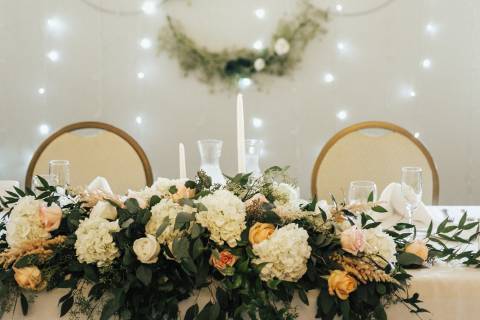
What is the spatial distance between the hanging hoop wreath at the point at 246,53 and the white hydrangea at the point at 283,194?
6.10ft

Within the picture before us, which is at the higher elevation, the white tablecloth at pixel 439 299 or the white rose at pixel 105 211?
the white rose at pixel 105 211

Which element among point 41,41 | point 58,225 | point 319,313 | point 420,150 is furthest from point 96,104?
point 319,313

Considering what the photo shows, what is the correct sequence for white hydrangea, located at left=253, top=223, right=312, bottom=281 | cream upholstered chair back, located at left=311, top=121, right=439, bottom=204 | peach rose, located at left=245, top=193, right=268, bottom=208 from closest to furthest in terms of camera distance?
1. white hydrangea, located at left=253, top=223, right=312, bottom=281
2. peach rose, located at left=245, top=193, right=268, bottom=208
3. cream upholstered chair back, located at left=311, top=121, right=439, bottom=204

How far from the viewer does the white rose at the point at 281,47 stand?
3029mm

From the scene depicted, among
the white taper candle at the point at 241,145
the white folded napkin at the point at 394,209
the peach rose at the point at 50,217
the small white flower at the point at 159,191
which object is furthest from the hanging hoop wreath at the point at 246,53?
the peach rose at the point at 50,217

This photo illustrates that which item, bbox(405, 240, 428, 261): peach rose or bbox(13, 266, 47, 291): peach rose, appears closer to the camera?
bbox(13, 266, 47, 291): peach rose

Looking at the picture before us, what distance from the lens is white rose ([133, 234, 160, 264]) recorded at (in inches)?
42.1

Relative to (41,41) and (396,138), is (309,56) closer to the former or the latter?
(396,138)

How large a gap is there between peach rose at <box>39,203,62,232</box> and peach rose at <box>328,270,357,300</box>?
1.65ft

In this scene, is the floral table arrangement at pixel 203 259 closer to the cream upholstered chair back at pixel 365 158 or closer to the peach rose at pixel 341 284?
the peach rose at pixel 341 284

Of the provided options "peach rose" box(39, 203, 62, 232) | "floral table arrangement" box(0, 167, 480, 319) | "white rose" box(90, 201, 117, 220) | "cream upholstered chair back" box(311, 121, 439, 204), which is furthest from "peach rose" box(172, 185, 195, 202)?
"cream upholstered chair back" box(311, 121, 439, 204)

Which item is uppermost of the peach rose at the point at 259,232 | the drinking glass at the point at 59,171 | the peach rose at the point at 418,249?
the drinking glass at the point at 59,171

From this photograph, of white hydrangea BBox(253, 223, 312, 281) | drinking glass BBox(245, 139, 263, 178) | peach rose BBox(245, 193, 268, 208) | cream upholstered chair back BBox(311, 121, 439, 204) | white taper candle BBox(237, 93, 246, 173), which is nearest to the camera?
white hydrangea BBox(253, 223, 312, 281)

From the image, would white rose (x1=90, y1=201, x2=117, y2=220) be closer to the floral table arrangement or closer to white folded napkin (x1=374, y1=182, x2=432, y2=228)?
the floral table arrangement
